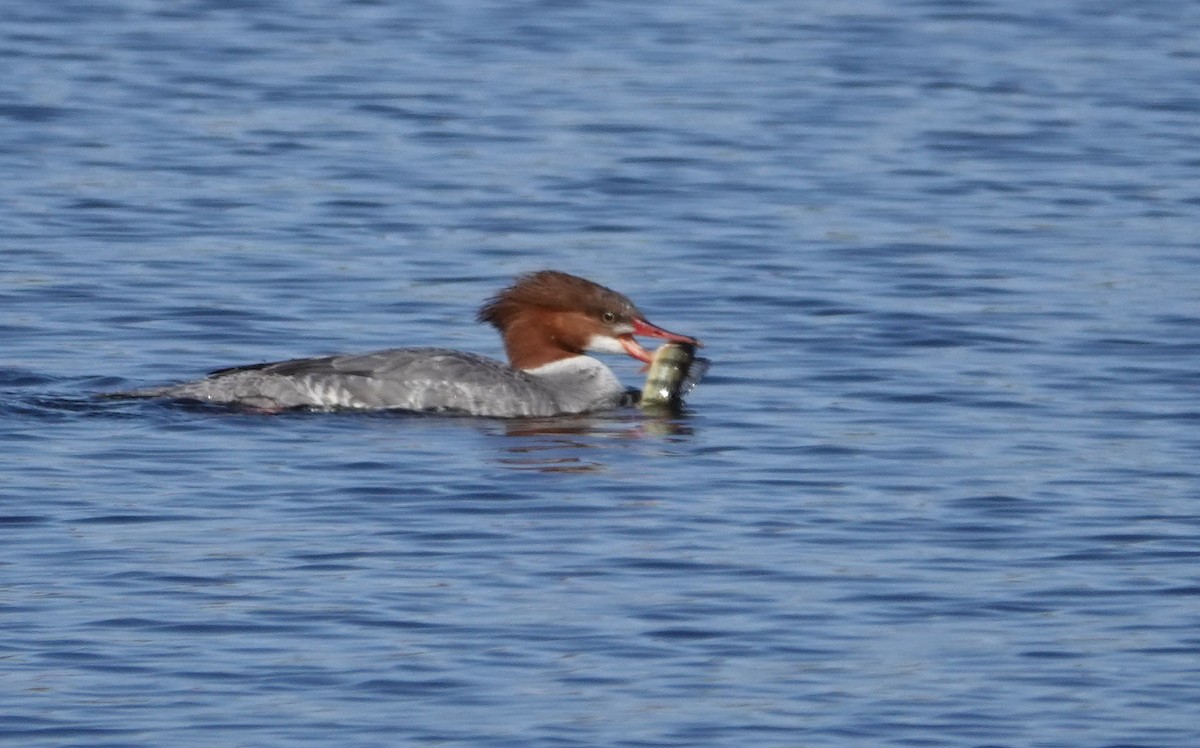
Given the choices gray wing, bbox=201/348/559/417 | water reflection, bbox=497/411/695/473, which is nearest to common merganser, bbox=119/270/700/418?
gray wing, bbox=201/348/559/417

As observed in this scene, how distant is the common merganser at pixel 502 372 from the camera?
497 inches

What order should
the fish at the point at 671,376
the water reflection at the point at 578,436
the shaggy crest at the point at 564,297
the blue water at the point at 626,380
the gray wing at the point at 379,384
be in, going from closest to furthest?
the blue water at the point at 626,380
the water reflection at the point at 578,436
the gray wing at the point at 379,384
the fish at the point at 671,376
the shaggy crest at the point at 564,297

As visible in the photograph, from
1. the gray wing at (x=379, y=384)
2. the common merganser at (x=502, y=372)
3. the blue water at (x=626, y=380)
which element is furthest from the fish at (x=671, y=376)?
the gray wing at (x=379, y=384)

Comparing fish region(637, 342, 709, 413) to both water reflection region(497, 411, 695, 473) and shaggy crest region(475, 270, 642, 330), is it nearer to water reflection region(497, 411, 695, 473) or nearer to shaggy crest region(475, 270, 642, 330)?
water reflection region(497, 411, 695, 473)

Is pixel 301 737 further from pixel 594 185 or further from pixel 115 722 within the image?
pixel 594 185

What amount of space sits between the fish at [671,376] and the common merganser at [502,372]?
9 cm

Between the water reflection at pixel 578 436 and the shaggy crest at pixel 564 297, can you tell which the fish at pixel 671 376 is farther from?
the shaggy crest at pixel 564 297

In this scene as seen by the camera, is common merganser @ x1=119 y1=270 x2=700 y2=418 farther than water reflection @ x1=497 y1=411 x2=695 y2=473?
Yes

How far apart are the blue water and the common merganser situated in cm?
24

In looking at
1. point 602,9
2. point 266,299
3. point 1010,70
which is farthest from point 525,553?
point 602,9

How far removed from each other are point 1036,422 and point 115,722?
596cm

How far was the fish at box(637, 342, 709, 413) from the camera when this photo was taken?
1294 centimetres

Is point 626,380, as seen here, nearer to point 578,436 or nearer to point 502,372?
point 502,372

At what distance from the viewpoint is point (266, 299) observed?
15266 millimetres
